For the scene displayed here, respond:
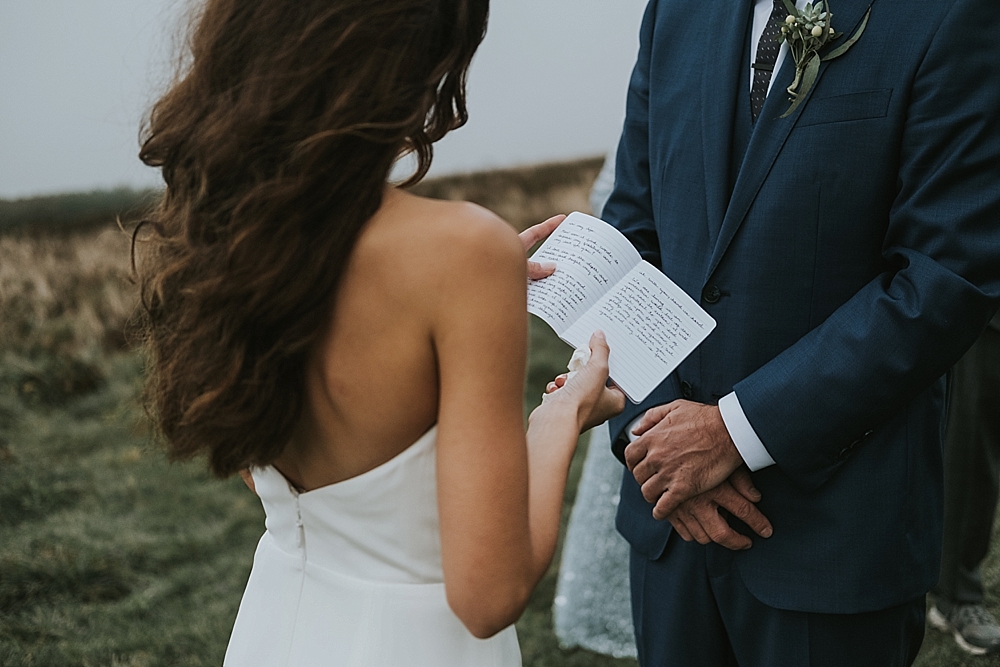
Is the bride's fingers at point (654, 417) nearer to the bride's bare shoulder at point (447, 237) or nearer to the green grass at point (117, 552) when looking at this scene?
the bride's bare shoulder at point (447, 237)

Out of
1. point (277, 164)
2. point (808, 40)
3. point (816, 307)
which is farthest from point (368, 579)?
point (808, 40)

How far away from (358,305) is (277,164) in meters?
0.20

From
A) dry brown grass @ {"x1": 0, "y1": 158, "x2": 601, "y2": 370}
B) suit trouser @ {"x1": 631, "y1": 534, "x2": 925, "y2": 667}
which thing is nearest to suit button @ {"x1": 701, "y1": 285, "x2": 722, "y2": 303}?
suit trouser @ {"x1": 631, "y1": 534, "x2": 925, "y2": 667}

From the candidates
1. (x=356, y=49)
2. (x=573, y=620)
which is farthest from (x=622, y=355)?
(x=573, y=620)

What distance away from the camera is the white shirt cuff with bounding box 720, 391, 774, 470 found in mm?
1755

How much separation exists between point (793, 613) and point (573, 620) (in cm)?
174

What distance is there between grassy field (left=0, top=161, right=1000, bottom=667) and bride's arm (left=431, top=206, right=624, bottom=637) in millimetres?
669

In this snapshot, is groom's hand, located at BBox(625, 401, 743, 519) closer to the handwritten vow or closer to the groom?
the groom

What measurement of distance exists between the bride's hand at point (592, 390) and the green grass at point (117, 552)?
5.21 feet

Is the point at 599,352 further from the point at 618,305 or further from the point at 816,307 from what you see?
the point at 816,307

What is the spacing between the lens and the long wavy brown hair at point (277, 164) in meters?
1.12

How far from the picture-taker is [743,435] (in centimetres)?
176

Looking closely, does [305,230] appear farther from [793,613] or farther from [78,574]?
[78,574]

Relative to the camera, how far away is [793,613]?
182cm
